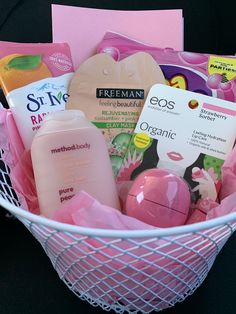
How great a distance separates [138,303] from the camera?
43 centimetres

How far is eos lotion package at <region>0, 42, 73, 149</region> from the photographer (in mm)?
533

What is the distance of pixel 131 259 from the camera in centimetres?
36

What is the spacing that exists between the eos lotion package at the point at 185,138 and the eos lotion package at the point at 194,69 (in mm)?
34

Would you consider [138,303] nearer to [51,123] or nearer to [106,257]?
[106,257]

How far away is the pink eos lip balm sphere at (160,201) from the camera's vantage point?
1.32 ft

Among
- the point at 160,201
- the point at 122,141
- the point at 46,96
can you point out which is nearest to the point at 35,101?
the point at 46,96

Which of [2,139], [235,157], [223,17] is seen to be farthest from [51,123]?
[223,17]

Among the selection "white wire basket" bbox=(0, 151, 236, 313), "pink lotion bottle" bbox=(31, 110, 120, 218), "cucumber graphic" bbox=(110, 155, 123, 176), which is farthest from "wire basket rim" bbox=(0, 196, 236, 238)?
"cucumber graphic" bbox=(110, 155, 123, 176)

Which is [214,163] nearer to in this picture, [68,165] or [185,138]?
[185,138]

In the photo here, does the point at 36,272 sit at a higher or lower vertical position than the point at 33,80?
lower

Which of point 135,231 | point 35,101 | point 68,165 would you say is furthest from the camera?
point 35,101

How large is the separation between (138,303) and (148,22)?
0.39 metres

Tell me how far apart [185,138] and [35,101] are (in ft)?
0.64

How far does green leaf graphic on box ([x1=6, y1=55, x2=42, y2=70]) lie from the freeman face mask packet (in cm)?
5
